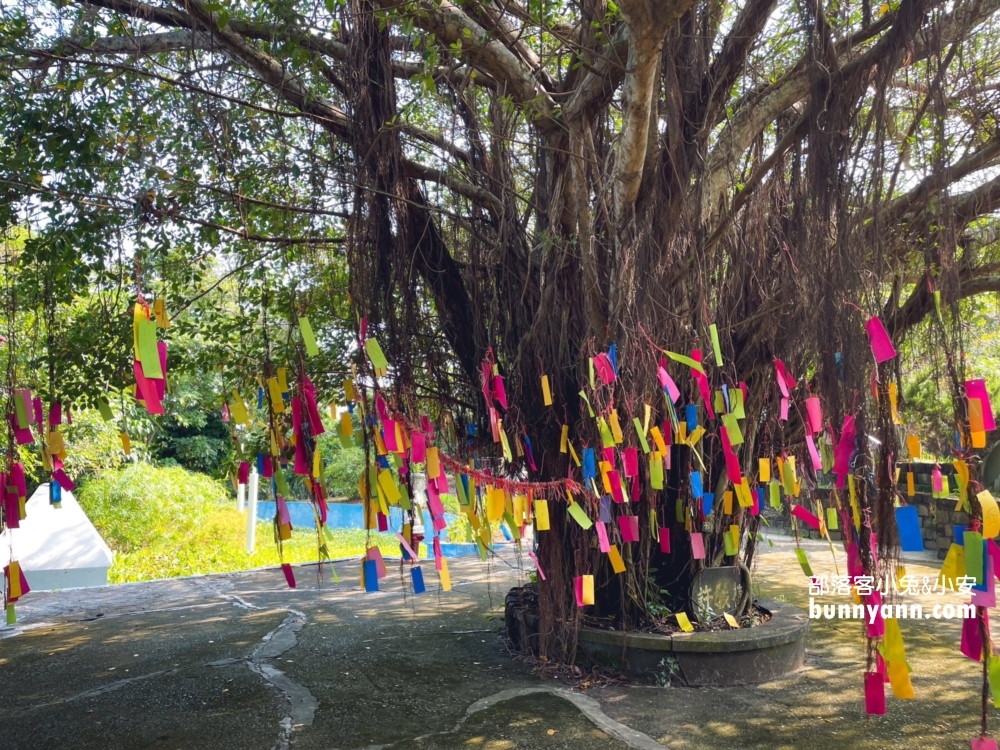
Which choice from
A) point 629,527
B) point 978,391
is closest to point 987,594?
point 978,391

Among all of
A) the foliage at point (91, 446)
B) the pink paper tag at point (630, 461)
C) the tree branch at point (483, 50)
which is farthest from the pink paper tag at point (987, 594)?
the foliage at point (91, 446)

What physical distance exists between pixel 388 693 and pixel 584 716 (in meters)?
1.03

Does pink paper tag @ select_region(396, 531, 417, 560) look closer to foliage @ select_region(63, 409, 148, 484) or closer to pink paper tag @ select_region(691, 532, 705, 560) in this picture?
pink paper tag @ select_region(691, 532, 705, 560)

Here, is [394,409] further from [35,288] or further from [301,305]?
[35,288]

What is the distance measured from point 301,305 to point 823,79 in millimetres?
3157

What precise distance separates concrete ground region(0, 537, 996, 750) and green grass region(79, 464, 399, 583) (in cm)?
354

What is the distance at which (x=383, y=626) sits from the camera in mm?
5551

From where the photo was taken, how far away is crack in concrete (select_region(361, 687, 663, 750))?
10.6 feet

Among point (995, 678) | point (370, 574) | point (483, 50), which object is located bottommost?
point (995, 678)

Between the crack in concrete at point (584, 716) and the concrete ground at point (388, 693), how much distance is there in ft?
0.04

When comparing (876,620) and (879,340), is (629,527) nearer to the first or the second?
(876,620)

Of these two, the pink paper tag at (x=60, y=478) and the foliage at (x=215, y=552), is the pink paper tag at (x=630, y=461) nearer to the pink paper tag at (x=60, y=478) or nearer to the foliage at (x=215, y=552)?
the pink paper tag at (x=60, y=478)

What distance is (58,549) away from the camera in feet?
25.4

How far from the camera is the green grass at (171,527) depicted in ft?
31.7
